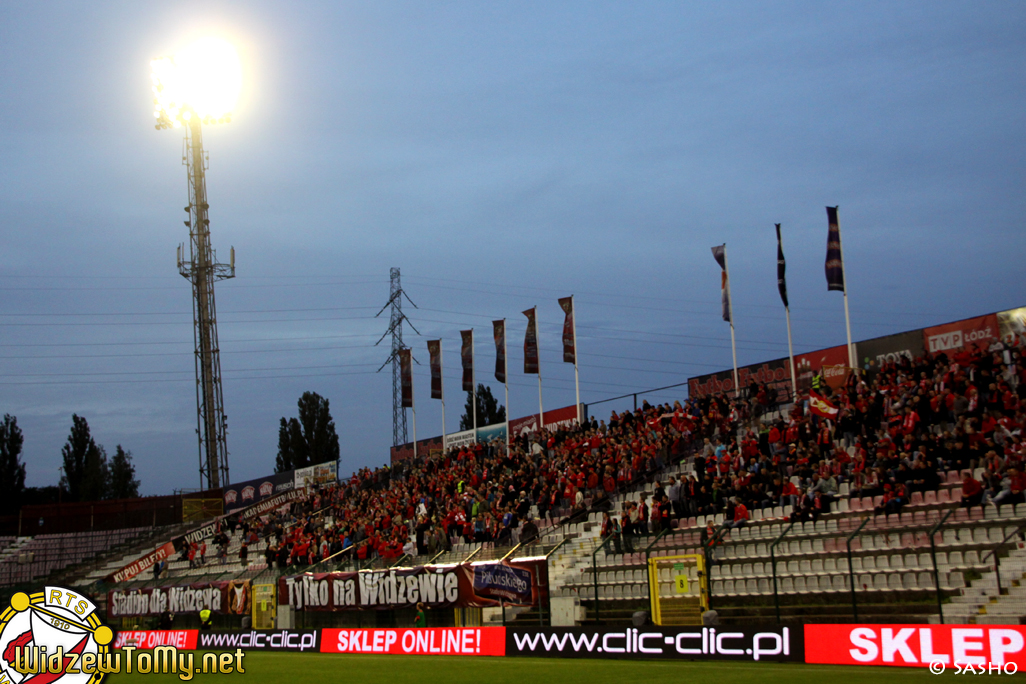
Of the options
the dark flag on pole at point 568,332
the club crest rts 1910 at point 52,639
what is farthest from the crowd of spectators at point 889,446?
the club crest rts 1910 at point 52,639

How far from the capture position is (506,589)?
25.4m

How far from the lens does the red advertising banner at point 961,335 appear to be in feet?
88.8

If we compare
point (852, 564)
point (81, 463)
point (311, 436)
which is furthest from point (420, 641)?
point (81, 463)

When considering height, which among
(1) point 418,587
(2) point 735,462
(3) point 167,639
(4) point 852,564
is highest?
(2) point 735,462

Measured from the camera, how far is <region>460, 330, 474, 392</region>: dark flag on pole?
46.2 m

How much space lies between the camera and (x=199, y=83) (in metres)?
55.2

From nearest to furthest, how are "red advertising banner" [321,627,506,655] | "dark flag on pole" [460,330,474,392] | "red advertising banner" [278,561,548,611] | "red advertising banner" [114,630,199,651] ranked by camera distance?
"red advertising banner" [321,627,506,655]
"red advertising banner" [278,561,548,611]
"red advertising banner" [114,630,199,651]
"dark flag on pole" [460,330,474,392]

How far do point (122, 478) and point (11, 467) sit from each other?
22.6 metres

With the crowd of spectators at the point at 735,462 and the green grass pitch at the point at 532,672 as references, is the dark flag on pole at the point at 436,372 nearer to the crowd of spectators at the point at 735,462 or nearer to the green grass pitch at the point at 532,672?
the crowd of spectators at the point at 735,462

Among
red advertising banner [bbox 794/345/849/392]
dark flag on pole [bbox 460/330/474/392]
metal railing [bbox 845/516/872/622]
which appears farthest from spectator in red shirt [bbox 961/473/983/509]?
dark flag on pole [bbox 460/330/474/392]

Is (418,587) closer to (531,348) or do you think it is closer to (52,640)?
(531,348)

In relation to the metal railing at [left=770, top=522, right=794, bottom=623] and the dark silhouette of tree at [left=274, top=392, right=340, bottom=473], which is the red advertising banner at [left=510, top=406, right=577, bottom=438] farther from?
the dark silhouette of tree at [left=274, top=392, right=340, bottom=473]

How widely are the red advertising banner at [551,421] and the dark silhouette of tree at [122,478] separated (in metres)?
68.7

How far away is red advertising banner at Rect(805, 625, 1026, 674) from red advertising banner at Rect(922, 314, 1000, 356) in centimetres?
1422
